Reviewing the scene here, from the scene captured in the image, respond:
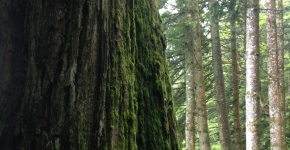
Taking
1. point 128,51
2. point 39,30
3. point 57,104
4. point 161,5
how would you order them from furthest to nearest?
A: point 161,5, point 128,51, point 39,30, point 57,104

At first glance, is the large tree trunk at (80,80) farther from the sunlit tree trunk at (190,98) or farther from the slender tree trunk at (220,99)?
the slender tree trunk at (220,99)

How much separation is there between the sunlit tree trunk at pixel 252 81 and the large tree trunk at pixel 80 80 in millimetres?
5219

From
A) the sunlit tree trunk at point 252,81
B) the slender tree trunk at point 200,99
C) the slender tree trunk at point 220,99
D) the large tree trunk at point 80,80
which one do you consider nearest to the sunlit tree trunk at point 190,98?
the slender tree trunk at point 200,99

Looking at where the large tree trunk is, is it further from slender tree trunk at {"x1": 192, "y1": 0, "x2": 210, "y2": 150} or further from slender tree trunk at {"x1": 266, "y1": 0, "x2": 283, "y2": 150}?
slender tree trunk at {"x1": 192, "y1": 0, "x2": 210, "y2": 150}

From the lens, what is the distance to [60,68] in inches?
91.3

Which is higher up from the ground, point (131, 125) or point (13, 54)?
point (13, 54)

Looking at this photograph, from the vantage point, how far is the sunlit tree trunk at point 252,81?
7523 millimetres

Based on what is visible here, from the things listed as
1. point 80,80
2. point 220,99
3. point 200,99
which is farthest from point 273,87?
point 80,80

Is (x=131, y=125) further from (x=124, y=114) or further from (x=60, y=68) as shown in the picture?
(x=60, y=68)

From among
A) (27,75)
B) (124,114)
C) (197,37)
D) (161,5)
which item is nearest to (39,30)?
(27,75)

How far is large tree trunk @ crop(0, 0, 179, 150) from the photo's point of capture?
227 cm

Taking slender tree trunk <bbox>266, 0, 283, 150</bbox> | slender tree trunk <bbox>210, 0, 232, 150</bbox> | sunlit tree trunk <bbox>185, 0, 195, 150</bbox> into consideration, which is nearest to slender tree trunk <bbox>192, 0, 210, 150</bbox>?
sunlit tree trunk <bbox>185, 0, 195, 150</bbox>

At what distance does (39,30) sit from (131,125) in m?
1.01

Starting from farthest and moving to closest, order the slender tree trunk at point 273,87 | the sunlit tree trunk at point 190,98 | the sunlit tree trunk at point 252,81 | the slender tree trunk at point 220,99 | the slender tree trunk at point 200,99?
the slender tree trunk at point 220,99
the sunlit tree trunk at point 190,98
the slender tree trunk at point 200,99
the slender tree trunk at point 273,87
the sunlit tree trunk at point 252,81
